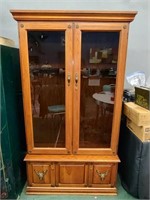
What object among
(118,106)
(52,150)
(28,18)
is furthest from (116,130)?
(28,18)

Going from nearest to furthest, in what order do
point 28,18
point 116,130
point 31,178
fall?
point 28,18 → point 116,130 → point 31,178

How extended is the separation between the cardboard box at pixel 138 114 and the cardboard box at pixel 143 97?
39 millimetres

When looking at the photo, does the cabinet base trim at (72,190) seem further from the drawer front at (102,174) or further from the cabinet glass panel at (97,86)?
the cabinet glass panel at (97,86)

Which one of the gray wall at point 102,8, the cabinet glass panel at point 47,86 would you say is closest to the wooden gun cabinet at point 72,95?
the cabinet glass panel at point 47,86

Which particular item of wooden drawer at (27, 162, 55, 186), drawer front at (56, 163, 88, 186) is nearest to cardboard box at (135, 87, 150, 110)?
drawer front at (56, 163, 88, 186)

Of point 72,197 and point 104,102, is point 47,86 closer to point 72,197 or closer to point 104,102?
point 104,102

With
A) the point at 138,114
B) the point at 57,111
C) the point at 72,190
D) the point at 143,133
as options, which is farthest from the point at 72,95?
the point at 72,190

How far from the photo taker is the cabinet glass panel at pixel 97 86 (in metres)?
1.44

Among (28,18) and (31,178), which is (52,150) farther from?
(28,18)

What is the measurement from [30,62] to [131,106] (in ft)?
3.53

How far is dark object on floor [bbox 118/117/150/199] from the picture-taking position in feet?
4.88

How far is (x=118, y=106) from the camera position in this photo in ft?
4.93

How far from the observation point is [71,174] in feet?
5.53

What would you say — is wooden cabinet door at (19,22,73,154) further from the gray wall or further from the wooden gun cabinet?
the gray wall
